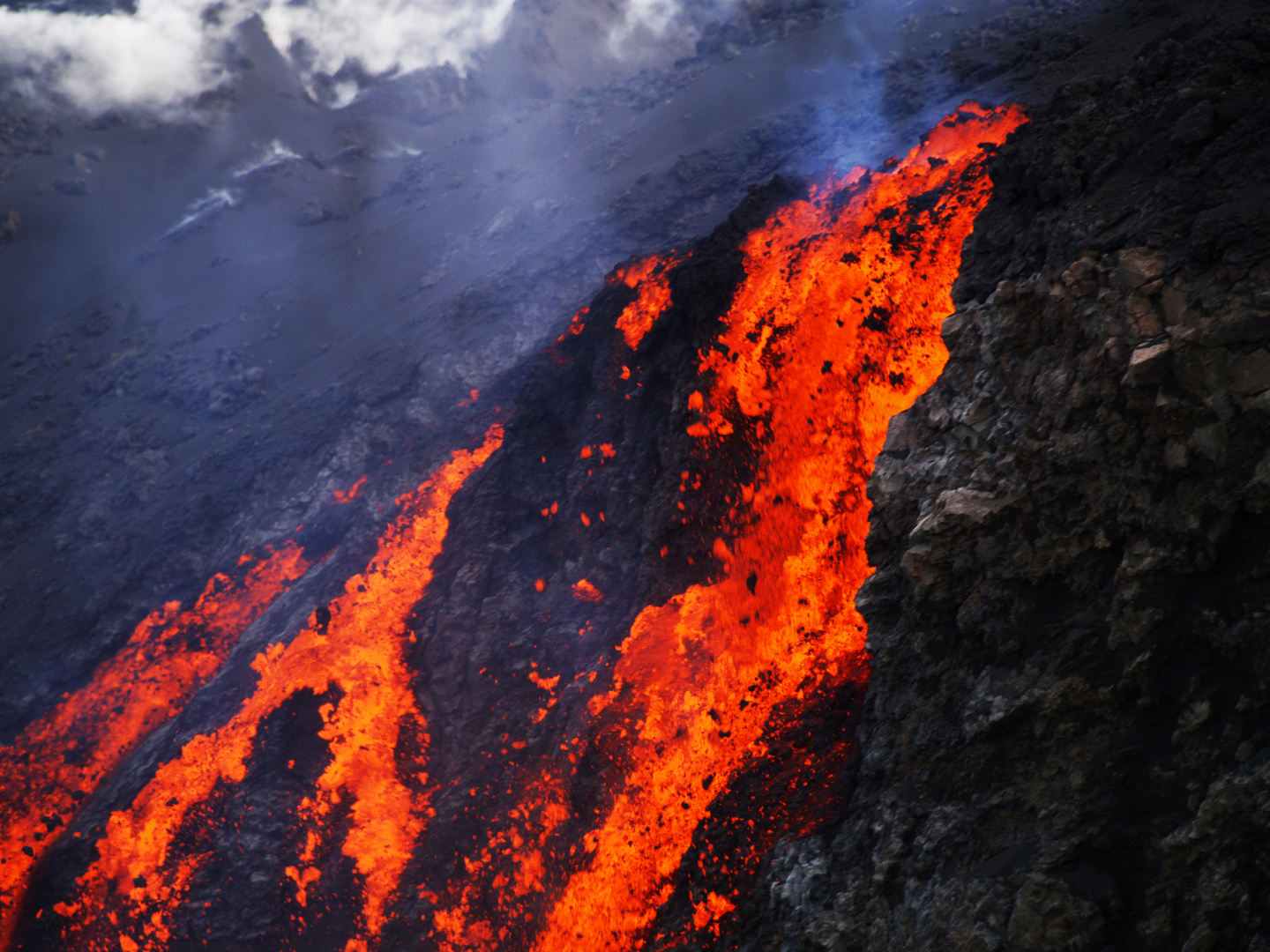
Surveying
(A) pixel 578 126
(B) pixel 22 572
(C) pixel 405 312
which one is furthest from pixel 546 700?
(A) pixel 578 126

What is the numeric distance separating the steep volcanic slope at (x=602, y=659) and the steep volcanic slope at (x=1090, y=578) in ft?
4.36

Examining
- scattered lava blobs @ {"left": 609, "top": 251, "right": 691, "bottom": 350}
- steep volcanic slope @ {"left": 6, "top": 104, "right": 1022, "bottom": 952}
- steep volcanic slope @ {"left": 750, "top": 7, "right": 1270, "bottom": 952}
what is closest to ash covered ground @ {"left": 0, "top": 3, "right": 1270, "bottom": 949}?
steep volcanic slope @ {"left": 750, "top": 7, "right": 1270, "bottom": 952}

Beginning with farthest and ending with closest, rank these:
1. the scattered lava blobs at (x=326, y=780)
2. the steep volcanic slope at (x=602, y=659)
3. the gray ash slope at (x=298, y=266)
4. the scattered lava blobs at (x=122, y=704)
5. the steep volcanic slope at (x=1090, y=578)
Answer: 1. the gray ash slope at (x=298, y=266)
2. the scattered lava blobs at (x=122, y=704)
3. the scattered lava blobs at (x=326, y=780)
4. the steep volcanic slope at (x=602, y=659)
5. the steep volcanic slope at (x=1090, y=578)

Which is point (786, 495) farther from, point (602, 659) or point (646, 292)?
point (646, 292)

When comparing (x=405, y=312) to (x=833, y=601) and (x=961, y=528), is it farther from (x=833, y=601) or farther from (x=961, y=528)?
(x=961, y=528)

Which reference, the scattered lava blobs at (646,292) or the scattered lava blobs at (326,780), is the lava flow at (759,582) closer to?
the scattered lava blobs at (326,780)

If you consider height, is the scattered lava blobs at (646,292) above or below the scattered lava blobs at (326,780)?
above

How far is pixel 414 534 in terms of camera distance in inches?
542

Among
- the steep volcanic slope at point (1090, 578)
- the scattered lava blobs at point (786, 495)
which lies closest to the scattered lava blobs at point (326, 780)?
the scattered lava blobs at point (786, 495)

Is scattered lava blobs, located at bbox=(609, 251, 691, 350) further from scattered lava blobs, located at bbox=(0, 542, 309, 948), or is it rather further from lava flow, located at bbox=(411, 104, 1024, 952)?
scattered lava blobs, located at bbox=(0, 542, 309, 948)

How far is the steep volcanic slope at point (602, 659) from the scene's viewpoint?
26.9ft

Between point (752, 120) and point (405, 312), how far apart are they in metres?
12.7

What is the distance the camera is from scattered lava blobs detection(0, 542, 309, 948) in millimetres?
13719

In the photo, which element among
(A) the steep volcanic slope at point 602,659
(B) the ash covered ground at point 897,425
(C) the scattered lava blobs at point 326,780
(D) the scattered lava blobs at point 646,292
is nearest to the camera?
(B) the ash covered ground at point 897,425
